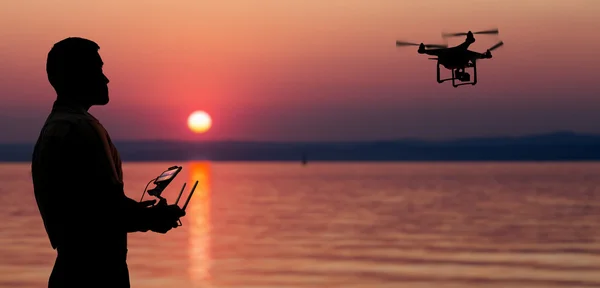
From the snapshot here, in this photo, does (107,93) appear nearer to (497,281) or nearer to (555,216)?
(497,281)

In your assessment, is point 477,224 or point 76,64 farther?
point 477,224

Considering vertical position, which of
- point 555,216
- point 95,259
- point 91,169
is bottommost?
point 555,216

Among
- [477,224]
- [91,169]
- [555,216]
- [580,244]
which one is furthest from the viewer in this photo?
[555,216]

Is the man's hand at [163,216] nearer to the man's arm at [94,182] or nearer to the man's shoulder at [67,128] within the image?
the man's arm at [94,182]

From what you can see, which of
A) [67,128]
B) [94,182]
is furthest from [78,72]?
[94,182]

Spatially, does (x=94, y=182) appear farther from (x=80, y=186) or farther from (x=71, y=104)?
(x=71, y=104)

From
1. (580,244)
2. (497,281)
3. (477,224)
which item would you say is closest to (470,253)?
(580,244)

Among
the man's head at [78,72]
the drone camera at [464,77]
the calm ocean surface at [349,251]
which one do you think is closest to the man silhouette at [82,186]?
the man's head at [78,72]
